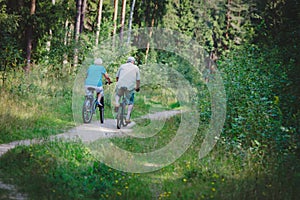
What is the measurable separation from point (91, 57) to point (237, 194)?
1492 cm

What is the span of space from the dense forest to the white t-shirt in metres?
1.78

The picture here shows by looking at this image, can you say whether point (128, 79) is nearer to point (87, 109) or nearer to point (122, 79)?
point (122, 79)

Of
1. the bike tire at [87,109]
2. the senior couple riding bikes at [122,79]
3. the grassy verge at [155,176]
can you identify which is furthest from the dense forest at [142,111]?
the senior couple riding bikes at [122,79]

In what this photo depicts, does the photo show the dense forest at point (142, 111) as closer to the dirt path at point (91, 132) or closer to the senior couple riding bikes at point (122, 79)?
the dirt path at point (91, 132)

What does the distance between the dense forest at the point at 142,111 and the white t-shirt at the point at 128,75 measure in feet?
5.83

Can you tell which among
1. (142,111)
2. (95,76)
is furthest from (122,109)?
(142,111)

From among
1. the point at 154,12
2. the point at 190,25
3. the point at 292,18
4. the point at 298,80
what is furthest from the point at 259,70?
the point at 190,25

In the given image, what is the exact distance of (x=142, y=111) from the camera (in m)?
18.3

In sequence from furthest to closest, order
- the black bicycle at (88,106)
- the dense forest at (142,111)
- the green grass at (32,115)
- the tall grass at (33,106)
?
the black bicycle at (88,106), the tall grass at (33,106), the green grass at (32,115), the dense forest at (142,111)

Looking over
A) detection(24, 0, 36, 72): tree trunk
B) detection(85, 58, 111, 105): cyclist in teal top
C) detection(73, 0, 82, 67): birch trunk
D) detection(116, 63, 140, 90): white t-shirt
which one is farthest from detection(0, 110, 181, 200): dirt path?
detection(73, 0, 82, 67): birch trunk

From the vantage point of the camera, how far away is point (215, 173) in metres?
7.41

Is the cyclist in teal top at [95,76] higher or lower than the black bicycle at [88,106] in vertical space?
higher

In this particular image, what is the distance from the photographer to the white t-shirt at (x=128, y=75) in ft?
38.4

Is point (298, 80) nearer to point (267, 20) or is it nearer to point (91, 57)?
point (267, 20)
